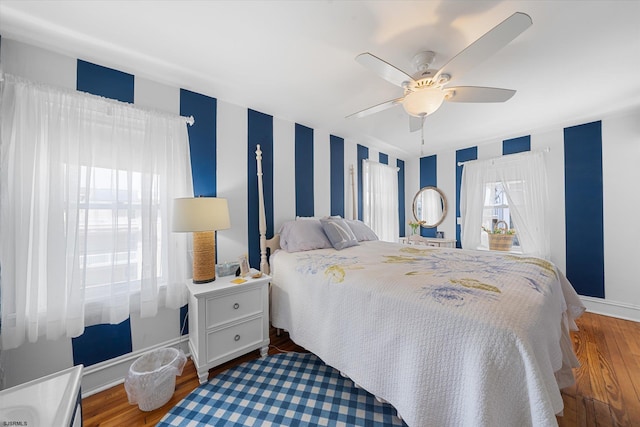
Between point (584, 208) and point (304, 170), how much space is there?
3.53 meters

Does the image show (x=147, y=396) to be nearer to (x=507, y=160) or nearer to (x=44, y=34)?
(x=44, y=34)

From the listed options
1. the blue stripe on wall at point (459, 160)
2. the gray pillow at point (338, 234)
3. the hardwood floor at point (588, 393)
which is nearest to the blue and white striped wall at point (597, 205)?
the blue stripe on wall at point (459, 160)

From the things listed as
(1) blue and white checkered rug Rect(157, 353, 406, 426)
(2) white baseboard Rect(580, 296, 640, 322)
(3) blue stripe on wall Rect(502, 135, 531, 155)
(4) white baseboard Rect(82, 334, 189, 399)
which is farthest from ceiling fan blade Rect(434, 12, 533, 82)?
(2) white baseboard Rect(580, 296, 640, 322)

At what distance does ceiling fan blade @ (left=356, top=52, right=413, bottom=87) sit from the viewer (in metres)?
1.29

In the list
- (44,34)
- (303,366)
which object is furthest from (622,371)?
(44,34)

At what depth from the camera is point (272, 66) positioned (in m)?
1.78

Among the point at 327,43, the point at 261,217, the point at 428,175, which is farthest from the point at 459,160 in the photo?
the point at 261,217

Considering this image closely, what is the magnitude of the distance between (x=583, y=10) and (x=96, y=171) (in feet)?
10.3

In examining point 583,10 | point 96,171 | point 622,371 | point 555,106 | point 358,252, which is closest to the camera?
point 583,10

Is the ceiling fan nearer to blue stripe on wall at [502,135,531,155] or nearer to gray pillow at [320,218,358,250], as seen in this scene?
gray pillow at [320,218,358,250]

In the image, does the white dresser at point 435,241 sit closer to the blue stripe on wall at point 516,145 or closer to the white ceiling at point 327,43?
the blue stripe on wall at point 516,145

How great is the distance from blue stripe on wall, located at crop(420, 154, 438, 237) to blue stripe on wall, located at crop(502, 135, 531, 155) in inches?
39.0

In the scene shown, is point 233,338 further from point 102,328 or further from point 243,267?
point 102,328

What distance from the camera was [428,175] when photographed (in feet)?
14.1
